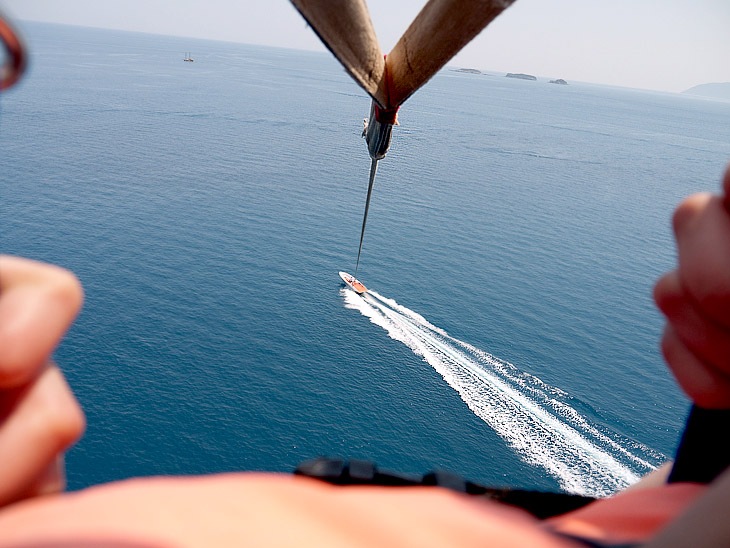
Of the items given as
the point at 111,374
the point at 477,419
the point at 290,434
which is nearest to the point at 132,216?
the point at 111,374

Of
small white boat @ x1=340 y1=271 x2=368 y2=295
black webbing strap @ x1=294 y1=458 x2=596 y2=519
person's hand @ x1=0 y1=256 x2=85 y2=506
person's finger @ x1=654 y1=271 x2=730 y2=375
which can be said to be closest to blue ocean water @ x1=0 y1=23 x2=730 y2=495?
small white boat @ x1=340 y1=271 x2=368 y2=295

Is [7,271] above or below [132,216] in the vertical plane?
above

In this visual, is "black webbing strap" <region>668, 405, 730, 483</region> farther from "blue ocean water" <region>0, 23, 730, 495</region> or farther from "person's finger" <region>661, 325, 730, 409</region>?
"blue ocean water" <region>0, 23, 730, 495</region>

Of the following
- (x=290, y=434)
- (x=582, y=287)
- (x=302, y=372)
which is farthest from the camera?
(x=582, y=287)

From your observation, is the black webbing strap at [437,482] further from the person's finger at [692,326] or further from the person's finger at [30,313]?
the person's finger at [30,313]

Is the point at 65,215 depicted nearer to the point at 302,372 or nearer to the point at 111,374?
the point at 111,374

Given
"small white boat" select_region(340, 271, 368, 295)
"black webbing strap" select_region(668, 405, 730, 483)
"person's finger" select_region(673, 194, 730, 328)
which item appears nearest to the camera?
"person's finger" select_region(673, 194, 730, 328)
